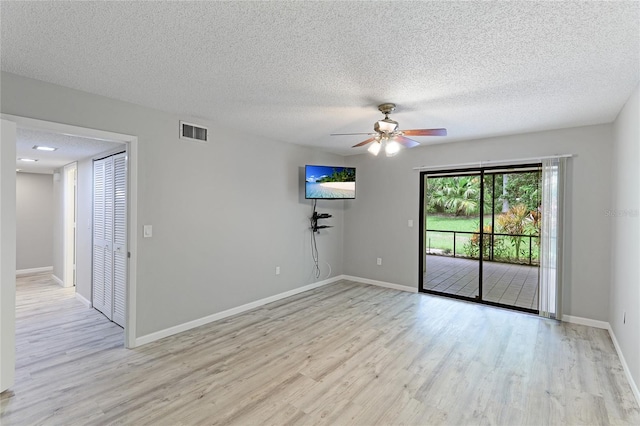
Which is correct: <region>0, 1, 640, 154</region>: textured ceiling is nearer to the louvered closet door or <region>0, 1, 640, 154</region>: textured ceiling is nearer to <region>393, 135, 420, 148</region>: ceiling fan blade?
<region>393, 135, 420, 148</region>: ceiling fan blade

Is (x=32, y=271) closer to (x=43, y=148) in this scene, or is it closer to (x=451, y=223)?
(x=43, y=148)

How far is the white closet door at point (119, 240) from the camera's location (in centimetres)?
360

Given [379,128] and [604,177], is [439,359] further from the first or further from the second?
[604,177]

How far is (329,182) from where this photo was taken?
16.3ft

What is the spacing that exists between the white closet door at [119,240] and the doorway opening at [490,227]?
434 centimetres

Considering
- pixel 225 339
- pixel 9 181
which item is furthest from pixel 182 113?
pixel 225 339

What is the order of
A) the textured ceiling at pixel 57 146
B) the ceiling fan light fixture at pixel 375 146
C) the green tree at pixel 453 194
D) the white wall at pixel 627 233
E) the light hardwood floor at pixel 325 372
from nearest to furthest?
the light hardwood floor at pixel 325 372 < the white wall at pixel 627 233 < the ceiling fan light fixture at pixel 375 146 < the textured ceiling at pixel 57 146 < the green tree at pixel 453 194

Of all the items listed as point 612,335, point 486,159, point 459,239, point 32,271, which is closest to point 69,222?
point 32,271

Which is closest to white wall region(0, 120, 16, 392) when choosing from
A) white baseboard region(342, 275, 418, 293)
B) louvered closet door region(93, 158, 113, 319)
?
louvered closet door region(93, 158, 113, 319)

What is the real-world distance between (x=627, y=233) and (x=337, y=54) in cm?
306

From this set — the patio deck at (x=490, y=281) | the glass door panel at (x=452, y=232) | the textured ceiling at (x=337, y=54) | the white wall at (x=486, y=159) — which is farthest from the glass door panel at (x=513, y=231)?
the textured ceiling at (x=337, y=54)

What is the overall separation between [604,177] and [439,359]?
9.91ft

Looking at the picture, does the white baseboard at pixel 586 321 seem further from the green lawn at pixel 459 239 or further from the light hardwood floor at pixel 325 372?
the green lawn at pixel 459 239

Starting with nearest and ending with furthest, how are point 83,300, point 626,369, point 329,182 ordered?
1. point 626,369
2. point 83,300
3. point 329,182
